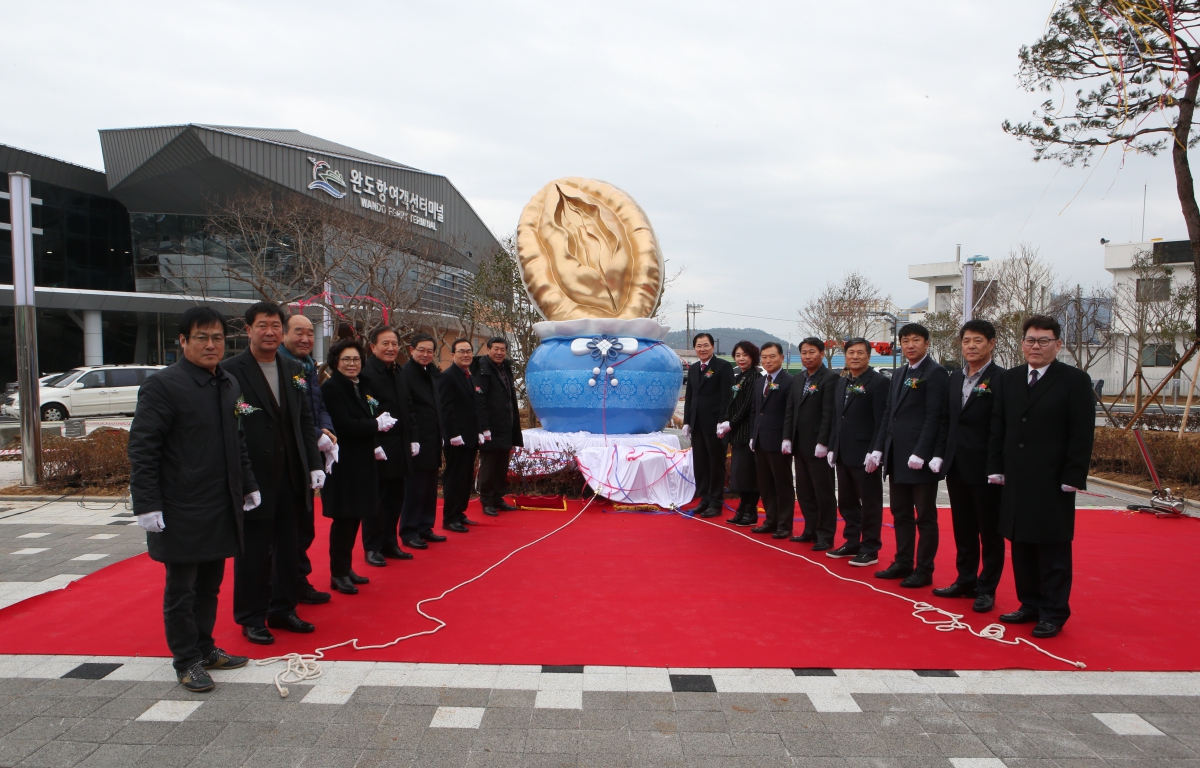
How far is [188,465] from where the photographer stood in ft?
9.34

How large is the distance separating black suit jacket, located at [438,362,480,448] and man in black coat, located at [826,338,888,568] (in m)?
2.64

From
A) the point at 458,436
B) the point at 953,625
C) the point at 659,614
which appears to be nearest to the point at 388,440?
the point at 458,436

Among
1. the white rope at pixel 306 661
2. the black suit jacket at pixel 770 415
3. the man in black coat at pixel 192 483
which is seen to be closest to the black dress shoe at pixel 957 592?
the black suit jacket at pixel 770 415

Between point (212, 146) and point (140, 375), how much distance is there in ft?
24.2

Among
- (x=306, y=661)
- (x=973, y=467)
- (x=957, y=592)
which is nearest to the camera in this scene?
(x=306, y=661)

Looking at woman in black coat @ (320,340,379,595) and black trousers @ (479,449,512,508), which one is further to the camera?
black trousers @ (479,449,512,508)

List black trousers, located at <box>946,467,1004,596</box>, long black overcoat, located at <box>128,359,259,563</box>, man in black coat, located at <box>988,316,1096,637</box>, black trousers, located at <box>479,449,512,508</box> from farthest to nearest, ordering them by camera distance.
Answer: black trousers, located at <box>479,449,512,508</box> < black trousers, located at <box>946,467,1004,596</box> < man in black coat, located at <box>988,316,1096,637</box> < long black overcoat, located at <box>128,359,259,563</box>

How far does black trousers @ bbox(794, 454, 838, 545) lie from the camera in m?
5.12

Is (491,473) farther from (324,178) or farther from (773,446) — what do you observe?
(324,178)

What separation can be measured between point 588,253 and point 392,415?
4.09 m

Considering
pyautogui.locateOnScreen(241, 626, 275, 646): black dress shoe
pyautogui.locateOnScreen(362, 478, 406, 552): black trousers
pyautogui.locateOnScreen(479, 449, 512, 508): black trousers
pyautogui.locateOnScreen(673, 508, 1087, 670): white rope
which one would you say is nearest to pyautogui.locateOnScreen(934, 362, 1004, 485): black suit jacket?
pyautogui.locateOnScreen(673, 508, 1087, 670): white rope

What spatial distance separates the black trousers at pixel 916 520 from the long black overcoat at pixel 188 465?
11.0 ft

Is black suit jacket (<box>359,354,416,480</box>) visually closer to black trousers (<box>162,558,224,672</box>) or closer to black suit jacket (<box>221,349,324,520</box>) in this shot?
black suit jacket (<box>221,349,324,520</box>)

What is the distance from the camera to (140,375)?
16344 millimetres
